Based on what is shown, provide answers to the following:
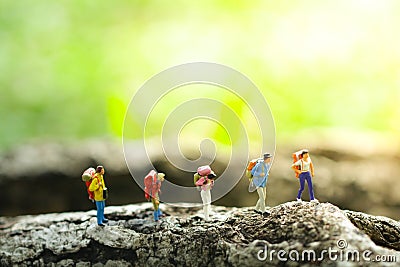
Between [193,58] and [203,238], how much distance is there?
4.67 m

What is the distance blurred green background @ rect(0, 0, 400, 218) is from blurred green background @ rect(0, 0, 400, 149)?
0.04 ft

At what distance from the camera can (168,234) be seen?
2680mm

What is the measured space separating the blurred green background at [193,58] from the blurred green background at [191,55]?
0.01 m

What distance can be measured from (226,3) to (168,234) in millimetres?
5055

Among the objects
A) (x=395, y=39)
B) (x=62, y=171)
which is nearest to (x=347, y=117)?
(x=395, y=39)

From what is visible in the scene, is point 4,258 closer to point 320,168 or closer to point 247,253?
point 247,253

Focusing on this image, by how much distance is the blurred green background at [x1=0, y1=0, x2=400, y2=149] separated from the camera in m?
7.01

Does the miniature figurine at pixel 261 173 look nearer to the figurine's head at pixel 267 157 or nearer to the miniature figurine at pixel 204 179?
the figurine's head at pixel 267 157

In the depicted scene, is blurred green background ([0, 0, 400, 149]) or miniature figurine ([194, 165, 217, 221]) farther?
blurred green background ([0, 0, 400, 149])

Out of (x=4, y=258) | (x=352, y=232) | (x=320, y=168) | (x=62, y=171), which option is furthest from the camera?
(x=320, y=168)

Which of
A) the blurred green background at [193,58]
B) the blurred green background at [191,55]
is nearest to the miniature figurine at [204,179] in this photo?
the blurred green background at [193,58]

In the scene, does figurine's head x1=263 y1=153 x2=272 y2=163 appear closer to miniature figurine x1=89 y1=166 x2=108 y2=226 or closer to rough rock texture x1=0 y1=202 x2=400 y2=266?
rough rock texture x1=0 y1=202 x2=400 y2=266

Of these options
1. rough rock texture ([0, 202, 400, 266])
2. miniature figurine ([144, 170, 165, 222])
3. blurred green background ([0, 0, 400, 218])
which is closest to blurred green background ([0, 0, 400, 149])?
blurred green background ([0, 0, 400, 218])

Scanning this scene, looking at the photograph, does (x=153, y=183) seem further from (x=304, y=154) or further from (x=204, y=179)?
(x=304, y=154)
